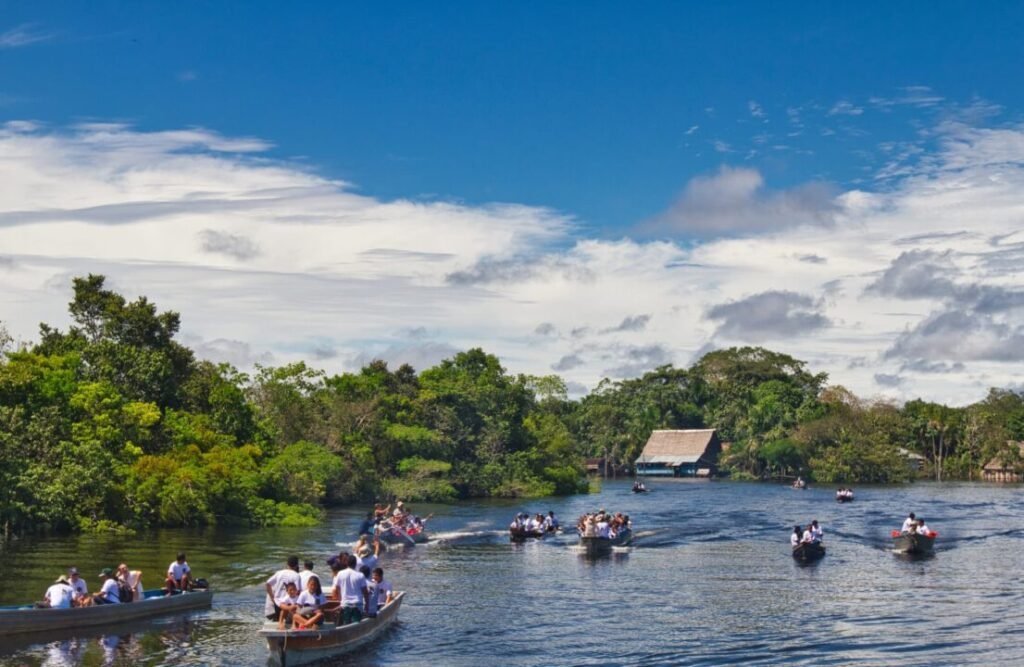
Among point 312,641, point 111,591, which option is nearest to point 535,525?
point 111,591

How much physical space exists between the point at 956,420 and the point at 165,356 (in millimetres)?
84982

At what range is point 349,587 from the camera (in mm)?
27438

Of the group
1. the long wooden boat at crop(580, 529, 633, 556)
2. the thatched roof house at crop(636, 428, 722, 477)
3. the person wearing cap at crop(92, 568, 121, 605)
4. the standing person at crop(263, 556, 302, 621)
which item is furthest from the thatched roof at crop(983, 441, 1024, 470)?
the standing person at crop(263, 556, 302, 621)

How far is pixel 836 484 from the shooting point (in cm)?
10831

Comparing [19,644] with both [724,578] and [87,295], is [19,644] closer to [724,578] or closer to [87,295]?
[724,578]

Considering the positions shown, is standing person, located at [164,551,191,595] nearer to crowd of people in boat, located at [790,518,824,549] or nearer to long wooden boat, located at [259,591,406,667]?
long wooden boat, located at [259,591,406,667]

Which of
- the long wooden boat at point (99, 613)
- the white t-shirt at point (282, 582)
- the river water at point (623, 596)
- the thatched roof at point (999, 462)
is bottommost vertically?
the river water at point (623, 596)

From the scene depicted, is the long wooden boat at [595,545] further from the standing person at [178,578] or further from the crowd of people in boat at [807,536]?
the standing person at [178,578]

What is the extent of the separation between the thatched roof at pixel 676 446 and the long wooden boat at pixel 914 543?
81911 mm

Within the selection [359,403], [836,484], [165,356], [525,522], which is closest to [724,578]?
[525,522]

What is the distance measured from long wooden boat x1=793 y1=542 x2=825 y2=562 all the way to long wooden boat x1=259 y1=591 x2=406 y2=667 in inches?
923

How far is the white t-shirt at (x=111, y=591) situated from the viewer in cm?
3033

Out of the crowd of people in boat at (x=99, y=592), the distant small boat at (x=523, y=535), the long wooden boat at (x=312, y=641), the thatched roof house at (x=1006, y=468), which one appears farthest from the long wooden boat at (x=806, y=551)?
the thatched roof house at (x=1006, y=468)

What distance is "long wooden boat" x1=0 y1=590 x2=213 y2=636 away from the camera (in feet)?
91.8
